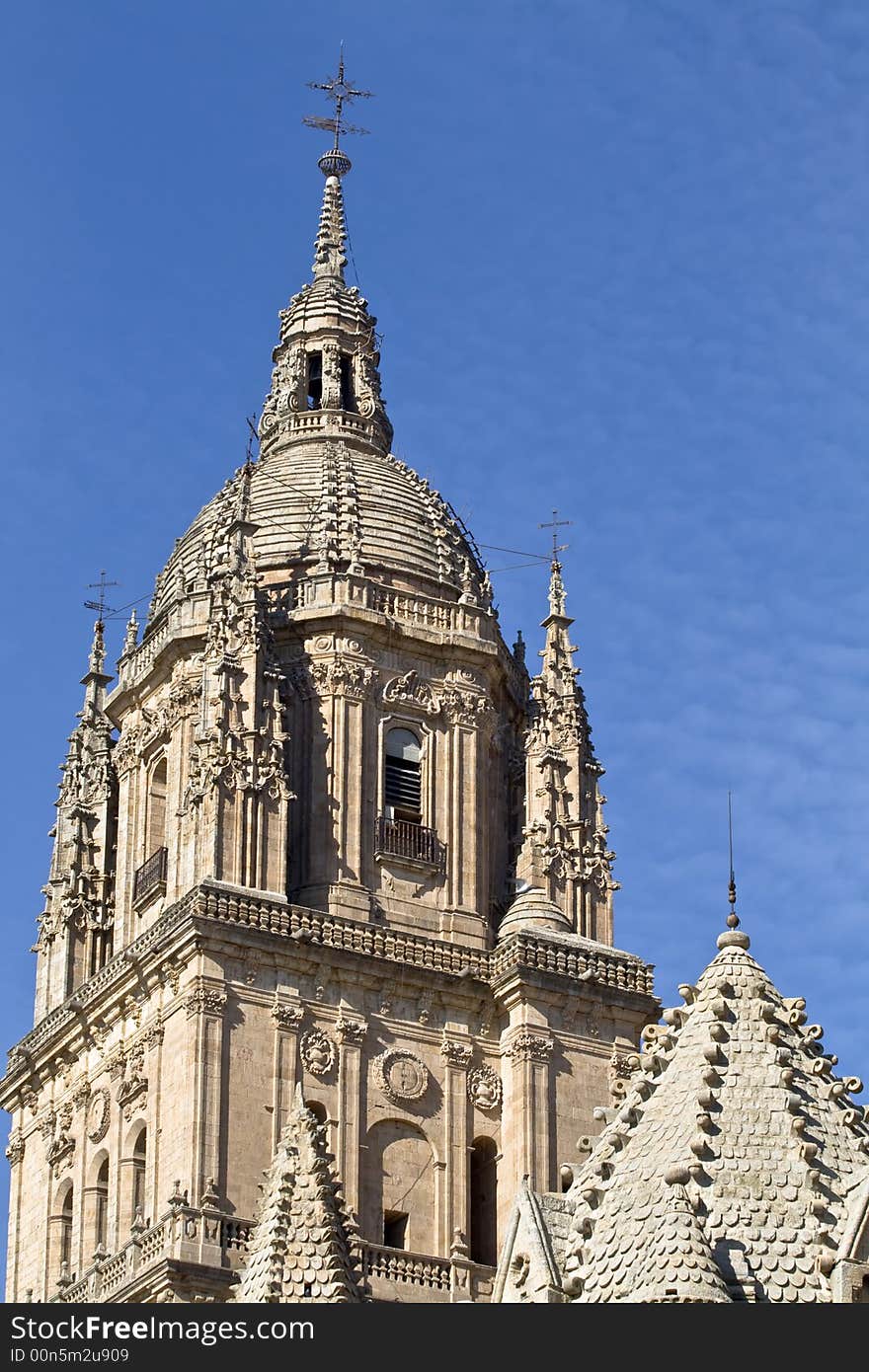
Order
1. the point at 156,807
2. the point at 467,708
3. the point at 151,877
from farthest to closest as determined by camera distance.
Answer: the point at 156,807 → the point at 467,708 → the point at 151,877

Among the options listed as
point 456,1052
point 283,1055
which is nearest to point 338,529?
point 456,1052

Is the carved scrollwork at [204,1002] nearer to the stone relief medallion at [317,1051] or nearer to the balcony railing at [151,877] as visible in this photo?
the stone relief medallion at [317,1051]

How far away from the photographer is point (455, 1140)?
68500 mm

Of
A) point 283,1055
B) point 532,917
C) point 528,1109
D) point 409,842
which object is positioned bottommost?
point 528,1109

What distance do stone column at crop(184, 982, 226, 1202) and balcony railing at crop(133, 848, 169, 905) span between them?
4.62m

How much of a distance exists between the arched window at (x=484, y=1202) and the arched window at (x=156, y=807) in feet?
29.9

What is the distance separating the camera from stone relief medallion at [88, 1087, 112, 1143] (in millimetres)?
69375

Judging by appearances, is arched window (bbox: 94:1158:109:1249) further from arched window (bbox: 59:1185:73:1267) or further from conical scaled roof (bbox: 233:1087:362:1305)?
conical scaled roof (bbox: 233:1087:362:1305)

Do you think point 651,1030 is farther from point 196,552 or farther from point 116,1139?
point 196,552

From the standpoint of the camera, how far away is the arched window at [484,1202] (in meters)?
68.4

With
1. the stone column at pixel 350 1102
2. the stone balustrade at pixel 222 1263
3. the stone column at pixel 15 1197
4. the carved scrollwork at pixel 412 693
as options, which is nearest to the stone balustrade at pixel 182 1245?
the stone balustrade at pixel 222 1263

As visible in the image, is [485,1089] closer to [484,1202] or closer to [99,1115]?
[484,1202]

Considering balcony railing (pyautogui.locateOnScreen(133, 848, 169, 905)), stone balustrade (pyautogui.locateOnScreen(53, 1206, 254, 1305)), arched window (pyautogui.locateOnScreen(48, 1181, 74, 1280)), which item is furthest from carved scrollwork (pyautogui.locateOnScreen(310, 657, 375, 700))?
stone balustrade (pyautogui.locateOnScreen(53, 1206, 254, 1305))

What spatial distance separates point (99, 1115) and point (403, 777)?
8.70 metres
